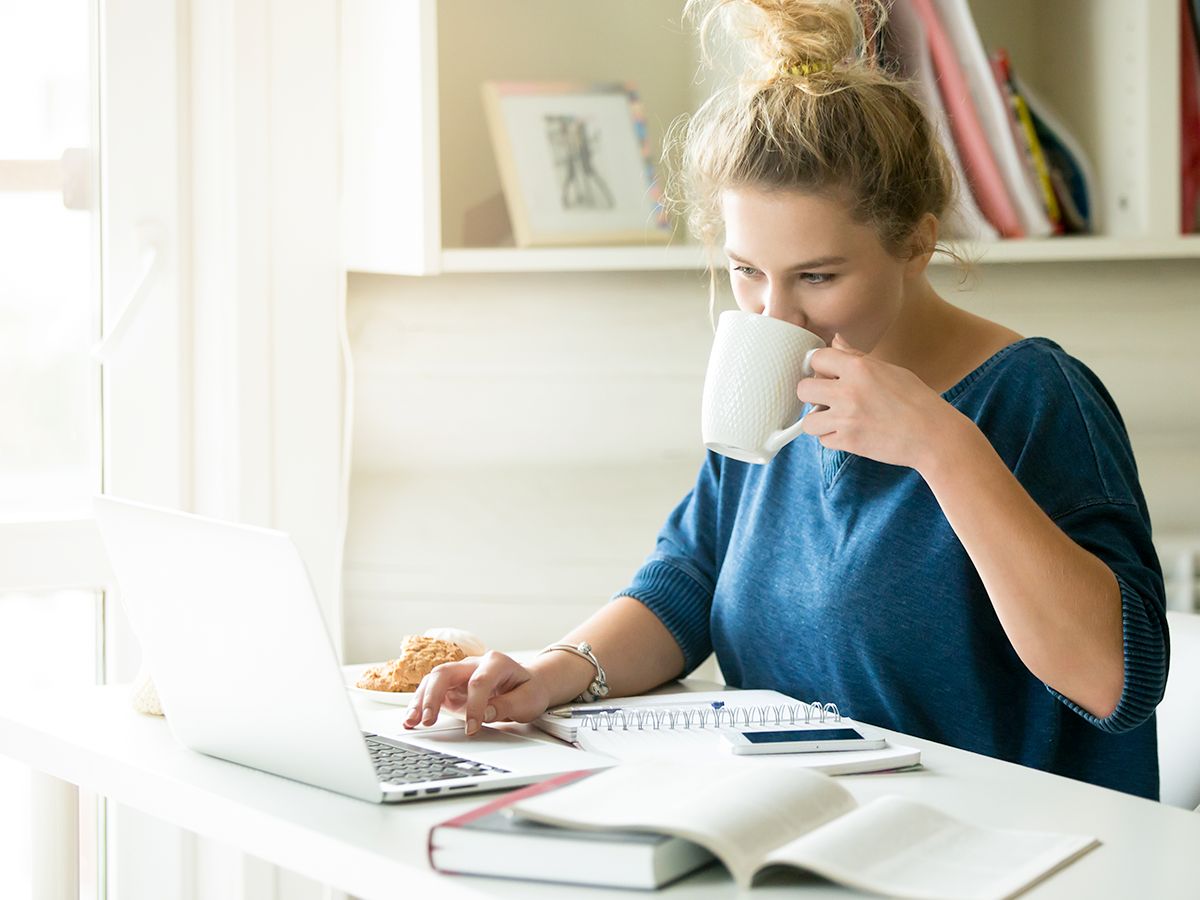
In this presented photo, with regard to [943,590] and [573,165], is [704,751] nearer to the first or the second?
[943,590]

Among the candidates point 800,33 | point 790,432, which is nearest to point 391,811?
point 790,432

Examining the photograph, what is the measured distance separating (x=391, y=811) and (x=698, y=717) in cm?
30

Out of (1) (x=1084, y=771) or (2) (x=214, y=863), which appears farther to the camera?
(2) (x=214, y=863)

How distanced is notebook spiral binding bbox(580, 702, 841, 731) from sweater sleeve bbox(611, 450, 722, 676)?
24 centimetres

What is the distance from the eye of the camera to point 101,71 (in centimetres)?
170

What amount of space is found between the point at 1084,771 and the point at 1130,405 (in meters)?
0.78

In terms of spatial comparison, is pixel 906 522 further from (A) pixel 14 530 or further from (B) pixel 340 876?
(A) pixel 14 530

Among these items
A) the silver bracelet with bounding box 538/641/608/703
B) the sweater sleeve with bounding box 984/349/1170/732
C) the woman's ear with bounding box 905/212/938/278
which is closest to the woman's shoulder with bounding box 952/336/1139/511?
the sweater sleeve with bounding box 984/349/1170/732

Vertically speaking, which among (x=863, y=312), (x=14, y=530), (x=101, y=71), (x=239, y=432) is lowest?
(x=14, y=530)

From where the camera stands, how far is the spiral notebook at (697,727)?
97cm

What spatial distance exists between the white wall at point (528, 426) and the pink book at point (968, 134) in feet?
0.48

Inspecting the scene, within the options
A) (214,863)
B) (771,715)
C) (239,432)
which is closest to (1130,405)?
(771,715)

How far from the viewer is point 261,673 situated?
35.8 inches

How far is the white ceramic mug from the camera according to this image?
1.11 metres
